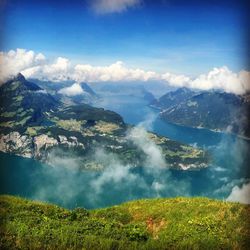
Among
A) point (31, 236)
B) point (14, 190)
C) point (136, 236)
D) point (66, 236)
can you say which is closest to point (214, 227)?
point (136, 236)

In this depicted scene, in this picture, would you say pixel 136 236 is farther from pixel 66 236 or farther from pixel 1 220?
pixel 1 220

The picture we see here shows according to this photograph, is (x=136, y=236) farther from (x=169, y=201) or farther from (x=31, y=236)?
(x=169, y=201)

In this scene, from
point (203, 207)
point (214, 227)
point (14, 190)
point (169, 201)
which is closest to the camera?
point (214, 227)

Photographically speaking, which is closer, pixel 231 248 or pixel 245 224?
pixel 231 248

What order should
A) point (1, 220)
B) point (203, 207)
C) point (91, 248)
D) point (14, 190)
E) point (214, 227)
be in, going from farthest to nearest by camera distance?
point (14, 190)
point (203, 207)
point (214, 227)
point (1, 220)
point (91, 248)

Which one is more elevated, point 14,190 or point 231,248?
point 231,248

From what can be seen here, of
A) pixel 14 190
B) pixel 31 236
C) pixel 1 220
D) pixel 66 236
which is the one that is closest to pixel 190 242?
pixel 66 236
